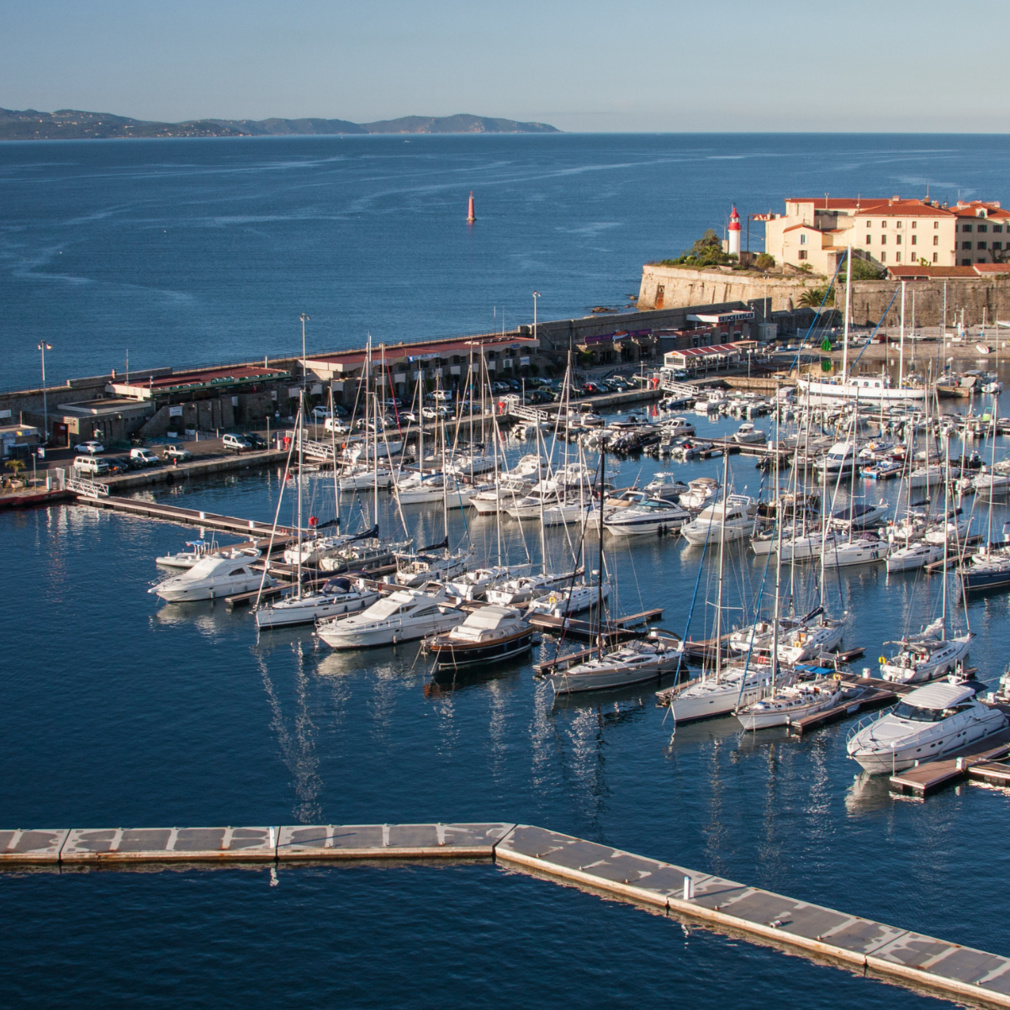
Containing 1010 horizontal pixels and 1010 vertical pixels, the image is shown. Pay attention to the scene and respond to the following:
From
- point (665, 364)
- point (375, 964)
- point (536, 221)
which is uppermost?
point (536, 221)

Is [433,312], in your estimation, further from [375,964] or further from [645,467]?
[375,964]

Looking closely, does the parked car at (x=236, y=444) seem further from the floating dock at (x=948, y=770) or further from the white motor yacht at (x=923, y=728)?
the floating dock at (x=948, y=770)

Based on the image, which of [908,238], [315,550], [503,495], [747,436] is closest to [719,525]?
[503,495]

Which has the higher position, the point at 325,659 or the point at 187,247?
the point at 187,247

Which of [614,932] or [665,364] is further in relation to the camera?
[665,364]

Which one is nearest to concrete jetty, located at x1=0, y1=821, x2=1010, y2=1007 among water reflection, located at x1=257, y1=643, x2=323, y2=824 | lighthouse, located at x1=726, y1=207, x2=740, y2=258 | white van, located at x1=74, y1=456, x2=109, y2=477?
water reflection, located at x1=257, y1=643, x2=323, y2=824

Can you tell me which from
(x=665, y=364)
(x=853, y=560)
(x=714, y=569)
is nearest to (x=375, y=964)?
(x=714, y=569)

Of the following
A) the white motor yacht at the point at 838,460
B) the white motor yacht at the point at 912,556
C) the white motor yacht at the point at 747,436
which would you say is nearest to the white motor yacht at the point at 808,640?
the white motor yacht at the point at 912,556
